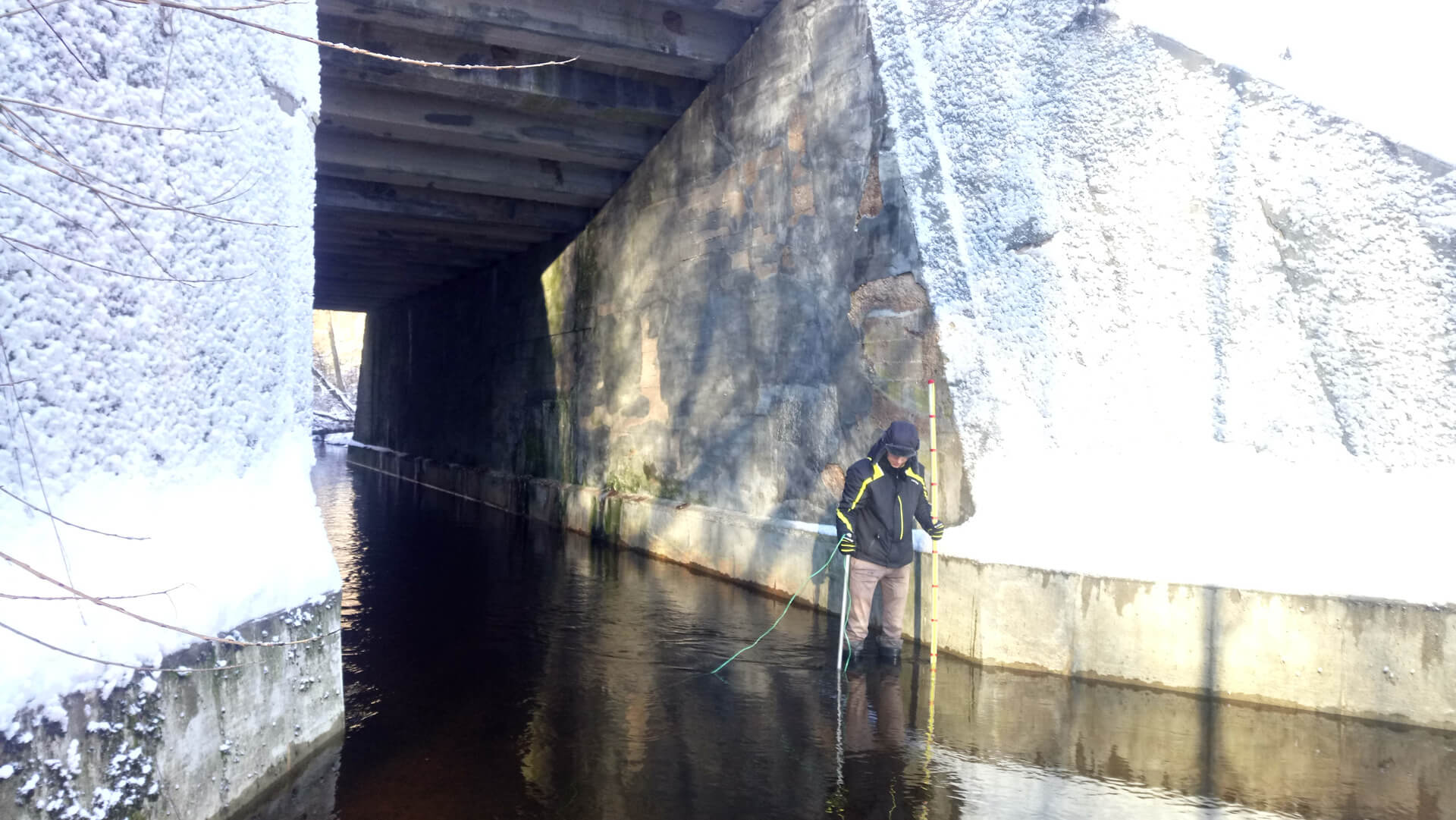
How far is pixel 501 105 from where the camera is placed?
10305 mm

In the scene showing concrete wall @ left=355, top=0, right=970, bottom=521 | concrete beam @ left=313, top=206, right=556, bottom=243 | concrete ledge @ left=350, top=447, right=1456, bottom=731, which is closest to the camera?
concrete ledge @ left=350, top=447, right=1456, bottom=731

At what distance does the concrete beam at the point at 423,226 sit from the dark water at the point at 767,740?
687 cm

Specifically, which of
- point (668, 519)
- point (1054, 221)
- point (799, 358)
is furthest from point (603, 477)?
point (1054, 221)

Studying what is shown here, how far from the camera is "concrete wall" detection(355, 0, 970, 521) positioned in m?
8.03

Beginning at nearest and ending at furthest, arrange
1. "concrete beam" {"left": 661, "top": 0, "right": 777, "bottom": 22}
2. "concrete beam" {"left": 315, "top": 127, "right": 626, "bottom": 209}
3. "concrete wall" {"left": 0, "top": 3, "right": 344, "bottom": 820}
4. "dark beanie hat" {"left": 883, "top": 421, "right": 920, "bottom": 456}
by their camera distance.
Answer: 1. "concrete wall" {"left": 0, "top": 3, "right": 344, "bottom": 820}
2. "dark beanie hat" {"left": 883, "top": 421, "right": 920, "bottom": 456}
3. "concrete beam" {"left": 661, "top": 0, "right": 777, "bottom": 22}
4. "concrete beam" {"left": 315, "top": 127, "right": 626, "bottom": 209}

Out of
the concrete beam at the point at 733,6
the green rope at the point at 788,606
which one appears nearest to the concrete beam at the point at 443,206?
the concrete beam at the point at 733,6

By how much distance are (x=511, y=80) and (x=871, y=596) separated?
20.0ft

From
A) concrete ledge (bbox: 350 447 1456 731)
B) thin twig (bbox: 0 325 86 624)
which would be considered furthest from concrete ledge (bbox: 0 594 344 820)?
concrete ledge (bbox: 350 447 1456 731)

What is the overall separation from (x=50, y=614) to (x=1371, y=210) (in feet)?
23.3

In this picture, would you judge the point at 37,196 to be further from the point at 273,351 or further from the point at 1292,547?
the point at 1292,547

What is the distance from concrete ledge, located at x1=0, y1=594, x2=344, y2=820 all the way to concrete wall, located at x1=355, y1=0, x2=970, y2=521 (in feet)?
14.7

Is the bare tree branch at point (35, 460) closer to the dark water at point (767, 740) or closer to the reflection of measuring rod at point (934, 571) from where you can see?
the dark water at point (767, 740)

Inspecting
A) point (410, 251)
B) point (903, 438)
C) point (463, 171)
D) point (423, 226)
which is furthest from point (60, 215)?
point (410, 251)

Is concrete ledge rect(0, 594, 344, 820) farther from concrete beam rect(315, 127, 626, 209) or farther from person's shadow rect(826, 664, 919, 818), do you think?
concrete beam rect(315, 127, 626, 209)
